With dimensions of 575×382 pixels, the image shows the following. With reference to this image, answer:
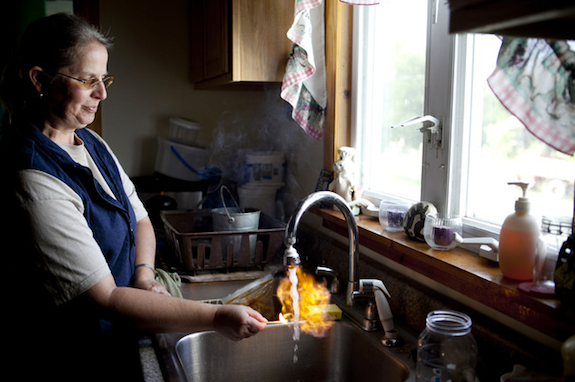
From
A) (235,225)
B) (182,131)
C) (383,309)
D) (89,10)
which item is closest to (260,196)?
(235,225)

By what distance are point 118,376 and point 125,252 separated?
0.34 metres

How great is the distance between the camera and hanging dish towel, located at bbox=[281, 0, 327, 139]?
5.99 ft

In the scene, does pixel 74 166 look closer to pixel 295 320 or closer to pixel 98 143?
pixel 98 143

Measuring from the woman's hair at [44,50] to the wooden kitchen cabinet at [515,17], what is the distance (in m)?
1.00

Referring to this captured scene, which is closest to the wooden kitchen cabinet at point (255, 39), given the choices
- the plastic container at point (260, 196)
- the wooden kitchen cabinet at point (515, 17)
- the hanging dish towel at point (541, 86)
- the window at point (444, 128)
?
the window at point (444, 128)

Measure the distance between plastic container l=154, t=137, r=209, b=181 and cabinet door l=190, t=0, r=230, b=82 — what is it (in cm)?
38

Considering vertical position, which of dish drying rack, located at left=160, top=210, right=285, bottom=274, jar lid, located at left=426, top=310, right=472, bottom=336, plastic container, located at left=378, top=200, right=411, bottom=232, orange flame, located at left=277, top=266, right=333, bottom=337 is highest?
plastic container, located at left=378, top=200, right=411, bottom=232

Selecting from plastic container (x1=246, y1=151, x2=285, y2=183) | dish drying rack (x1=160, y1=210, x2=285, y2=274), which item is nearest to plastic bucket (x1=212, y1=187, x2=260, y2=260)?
dish drying rack (x1=160, y1=210, x2=285, y2=274)

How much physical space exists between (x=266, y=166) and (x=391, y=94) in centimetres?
93

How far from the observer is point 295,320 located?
4.63 ft

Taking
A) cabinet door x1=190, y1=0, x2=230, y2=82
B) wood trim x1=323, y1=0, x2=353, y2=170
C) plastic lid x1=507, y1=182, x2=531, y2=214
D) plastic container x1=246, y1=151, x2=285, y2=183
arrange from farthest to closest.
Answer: plastic container x1=246, y1=151, x2=285, y2=183, cabinet door x1=190, y1=0, x2=230, y2=82, wood trim x1=323, y1=0, x2=353, y2=170, plastic lid x1=507, y1=182, x2=531, y2=214

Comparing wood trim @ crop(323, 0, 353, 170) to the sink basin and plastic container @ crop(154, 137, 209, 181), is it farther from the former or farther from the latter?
plastic container @ crop(154, 137, 209, 181)

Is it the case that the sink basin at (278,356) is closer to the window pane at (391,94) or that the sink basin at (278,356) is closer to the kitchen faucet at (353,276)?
the kitchen faucet at (353,276)

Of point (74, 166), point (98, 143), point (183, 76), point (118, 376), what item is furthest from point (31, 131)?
point (183, 76)
